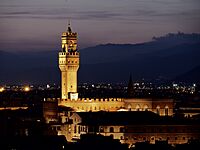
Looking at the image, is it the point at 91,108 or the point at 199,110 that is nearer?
the point at 91,108

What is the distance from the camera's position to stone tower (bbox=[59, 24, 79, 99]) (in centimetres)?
9812

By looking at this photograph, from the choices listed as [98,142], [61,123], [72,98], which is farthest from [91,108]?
[98,142]

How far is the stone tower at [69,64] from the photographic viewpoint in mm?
98125

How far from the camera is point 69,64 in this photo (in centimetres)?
9919

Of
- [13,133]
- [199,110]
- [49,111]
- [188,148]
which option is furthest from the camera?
[199,110]

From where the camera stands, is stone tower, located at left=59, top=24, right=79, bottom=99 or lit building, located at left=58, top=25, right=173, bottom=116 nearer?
lit building, located at left=58, top=25, right=173, bottom=116

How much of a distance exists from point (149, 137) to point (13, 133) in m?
8.98

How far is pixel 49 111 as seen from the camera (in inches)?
3701

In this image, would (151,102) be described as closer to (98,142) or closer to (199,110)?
(199,110)

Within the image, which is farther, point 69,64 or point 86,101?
point 69,64

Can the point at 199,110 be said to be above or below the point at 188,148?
above

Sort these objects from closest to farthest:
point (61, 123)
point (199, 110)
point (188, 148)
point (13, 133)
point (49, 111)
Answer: point (188, 148) → point (13, 133) → point (61, 123) → point (49, 111) → point (199, 110)

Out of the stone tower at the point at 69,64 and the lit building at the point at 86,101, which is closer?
the lit building at the point at 86,101

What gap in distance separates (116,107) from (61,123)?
10.3 metres
